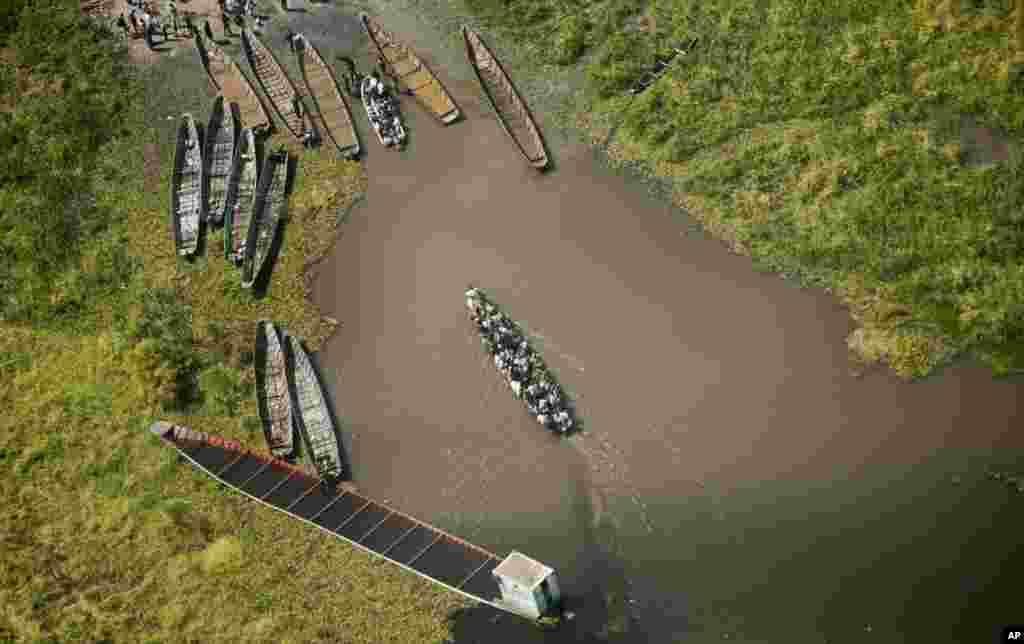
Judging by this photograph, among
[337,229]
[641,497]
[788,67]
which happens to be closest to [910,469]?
[641,497]

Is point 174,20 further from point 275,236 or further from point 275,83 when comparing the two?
point 275,236

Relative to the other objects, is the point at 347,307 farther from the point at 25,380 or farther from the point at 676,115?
the point at 676,115

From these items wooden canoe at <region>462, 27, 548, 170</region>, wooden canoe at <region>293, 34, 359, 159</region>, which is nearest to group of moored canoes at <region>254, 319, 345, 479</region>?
wooden canoe at <region>293, 34, 359, 159</region>

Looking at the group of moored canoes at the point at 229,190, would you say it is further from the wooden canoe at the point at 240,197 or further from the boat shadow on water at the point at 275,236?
the boat shadow on water at the point at 275,236

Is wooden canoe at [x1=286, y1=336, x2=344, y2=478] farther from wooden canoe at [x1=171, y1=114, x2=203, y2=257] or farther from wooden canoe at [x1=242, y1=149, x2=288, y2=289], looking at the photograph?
wooden canoe at [x1=171, y1=114, x2=203, y2=257]

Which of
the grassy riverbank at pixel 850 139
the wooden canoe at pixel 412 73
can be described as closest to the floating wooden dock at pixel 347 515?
the grassy riverbank at pixel 850 139

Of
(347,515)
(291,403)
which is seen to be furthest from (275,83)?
(347,515)

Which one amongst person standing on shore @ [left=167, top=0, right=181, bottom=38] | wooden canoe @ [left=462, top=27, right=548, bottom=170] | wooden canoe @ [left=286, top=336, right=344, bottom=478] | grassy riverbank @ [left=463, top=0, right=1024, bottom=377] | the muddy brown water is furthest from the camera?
person standing on shore @ [left=167, top=0, right=181, bottom=38]
